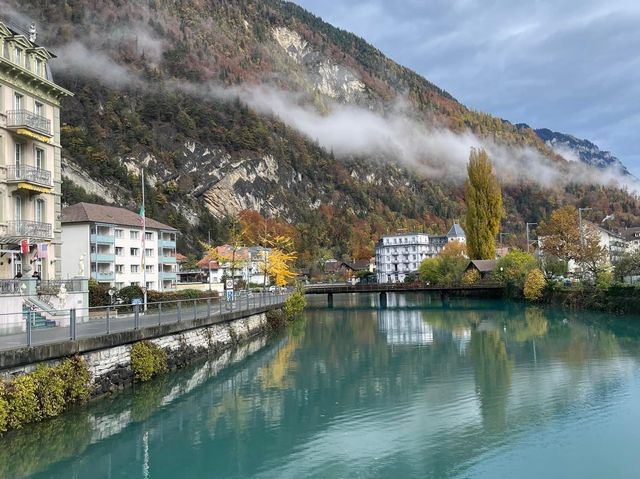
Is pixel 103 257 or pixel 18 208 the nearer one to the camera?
pixel 18 208

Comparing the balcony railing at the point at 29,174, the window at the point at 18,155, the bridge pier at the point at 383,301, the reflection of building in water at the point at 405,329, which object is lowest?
the reflection of building in water at the point at 405,329

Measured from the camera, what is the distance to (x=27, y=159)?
31.3 meters

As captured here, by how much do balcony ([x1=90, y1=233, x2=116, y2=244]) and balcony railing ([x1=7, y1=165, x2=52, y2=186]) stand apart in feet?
120

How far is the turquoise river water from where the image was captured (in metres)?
15.4

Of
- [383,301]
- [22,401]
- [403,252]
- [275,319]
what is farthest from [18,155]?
Result: [403,252]

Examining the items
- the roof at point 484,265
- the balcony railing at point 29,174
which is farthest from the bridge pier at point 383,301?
the balcony railing at point 29,174

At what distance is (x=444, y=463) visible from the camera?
50.7ft

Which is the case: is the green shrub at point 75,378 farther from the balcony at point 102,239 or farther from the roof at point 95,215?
the balcony at point 102,239

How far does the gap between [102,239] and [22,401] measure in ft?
180

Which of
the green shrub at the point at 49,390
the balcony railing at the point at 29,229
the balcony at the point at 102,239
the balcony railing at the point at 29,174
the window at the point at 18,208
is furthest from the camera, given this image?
the balcony at the point at 102,239

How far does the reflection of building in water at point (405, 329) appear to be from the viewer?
43616mm

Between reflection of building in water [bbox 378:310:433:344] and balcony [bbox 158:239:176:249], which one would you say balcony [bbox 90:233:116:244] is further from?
reflection of building in water [bbox 378:310:433:344]

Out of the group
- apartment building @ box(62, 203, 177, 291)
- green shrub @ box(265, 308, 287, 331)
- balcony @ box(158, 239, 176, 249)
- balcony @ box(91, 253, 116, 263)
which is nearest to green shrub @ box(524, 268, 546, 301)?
green shrub @ box(265, 308, 287, 331)

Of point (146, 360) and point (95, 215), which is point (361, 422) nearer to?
point (146, 360)
